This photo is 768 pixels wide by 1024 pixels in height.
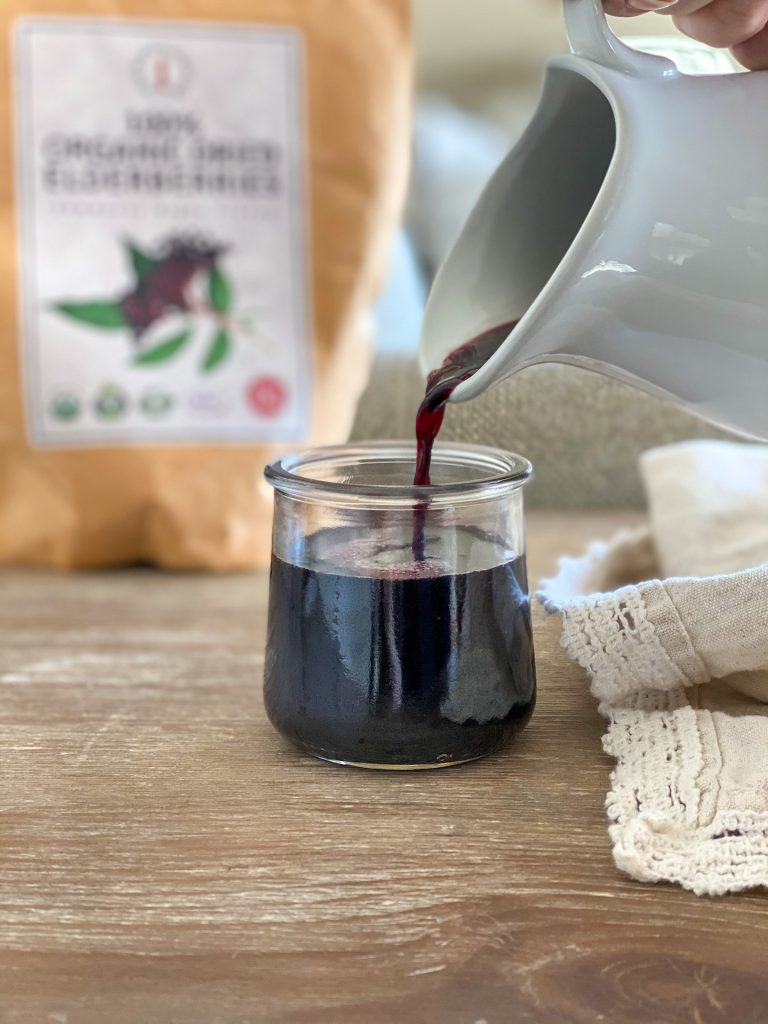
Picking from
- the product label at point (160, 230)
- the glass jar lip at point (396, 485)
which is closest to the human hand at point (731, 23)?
the glass jar lip at point (396, 485)

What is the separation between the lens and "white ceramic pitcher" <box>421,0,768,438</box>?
20.3 inches

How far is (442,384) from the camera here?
601 mm

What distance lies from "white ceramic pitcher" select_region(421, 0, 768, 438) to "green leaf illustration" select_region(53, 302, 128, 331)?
1.80 ft

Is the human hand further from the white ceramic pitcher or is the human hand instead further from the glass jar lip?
the glass jar lip

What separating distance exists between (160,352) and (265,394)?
0.10m

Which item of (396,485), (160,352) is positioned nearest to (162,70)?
(160,352)

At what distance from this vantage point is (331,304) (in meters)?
1.06

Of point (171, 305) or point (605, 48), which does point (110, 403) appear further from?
point (605, 48)

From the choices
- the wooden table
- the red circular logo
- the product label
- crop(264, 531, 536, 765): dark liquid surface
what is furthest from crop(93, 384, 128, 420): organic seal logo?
crop(264, 531, 536, 765): dark liquid surface

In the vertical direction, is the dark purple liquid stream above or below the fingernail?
below

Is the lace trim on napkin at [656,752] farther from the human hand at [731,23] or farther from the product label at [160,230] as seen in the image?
the product label at [160,230]

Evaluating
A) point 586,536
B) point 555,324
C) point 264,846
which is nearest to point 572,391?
point 586,536

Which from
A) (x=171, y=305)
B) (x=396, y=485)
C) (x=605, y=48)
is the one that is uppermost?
(x=605, y=48)

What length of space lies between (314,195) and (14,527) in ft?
1.31
